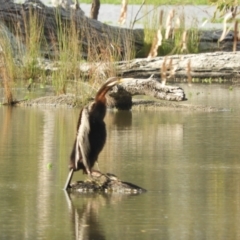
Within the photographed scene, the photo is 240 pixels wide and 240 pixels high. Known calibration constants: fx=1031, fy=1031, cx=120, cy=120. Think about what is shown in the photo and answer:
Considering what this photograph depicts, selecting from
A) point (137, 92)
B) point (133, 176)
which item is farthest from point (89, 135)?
point (137, 92)

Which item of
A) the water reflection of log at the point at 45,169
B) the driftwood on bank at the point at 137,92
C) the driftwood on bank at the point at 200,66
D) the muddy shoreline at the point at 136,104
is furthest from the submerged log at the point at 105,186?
the driftwood on bank at the point at 200,66

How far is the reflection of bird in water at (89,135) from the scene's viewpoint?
10.1 m

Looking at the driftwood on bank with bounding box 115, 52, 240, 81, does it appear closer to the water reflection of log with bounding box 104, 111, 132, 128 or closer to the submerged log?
the water reflection of log with bounding box 104, 111, 132, 128

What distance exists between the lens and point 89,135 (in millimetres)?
10180

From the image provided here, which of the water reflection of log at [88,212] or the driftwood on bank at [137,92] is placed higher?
the driftwood on bank at [137,92]

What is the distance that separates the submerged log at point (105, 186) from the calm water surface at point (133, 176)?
12 cm

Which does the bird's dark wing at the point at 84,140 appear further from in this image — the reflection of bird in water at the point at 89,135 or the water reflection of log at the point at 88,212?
the water reflection of log at the point at 88,212

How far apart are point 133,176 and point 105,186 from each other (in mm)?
833

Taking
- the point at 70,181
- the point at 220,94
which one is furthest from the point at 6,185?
the point at 220,94

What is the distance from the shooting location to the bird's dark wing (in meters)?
10.1

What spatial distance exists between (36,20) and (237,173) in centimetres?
1296

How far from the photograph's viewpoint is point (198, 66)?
2323 centimetres

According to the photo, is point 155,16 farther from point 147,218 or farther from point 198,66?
point 147,218

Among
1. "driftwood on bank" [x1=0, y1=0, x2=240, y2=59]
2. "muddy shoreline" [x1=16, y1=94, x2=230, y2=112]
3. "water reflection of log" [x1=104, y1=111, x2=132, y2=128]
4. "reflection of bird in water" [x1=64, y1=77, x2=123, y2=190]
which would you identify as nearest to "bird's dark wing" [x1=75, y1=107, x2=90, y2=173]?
Answer: "reflection of bird in water" [x1=64, y1=77, x2=123, y2=190]
